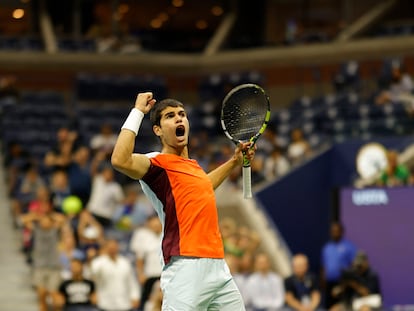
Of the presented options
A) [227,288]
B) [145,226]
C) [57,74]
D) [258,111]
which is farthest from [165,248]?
[57,74]

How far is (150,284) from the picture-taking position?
12.6m

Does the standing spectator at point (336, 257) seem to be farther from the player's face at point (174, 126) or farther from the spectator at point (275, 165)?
the player's face at point (174, 126)

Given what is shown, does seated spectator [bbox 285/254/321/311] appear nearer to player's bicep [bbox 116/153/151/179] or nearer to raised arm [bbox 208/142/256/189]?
raised arm [bbox 208/142/256/189]

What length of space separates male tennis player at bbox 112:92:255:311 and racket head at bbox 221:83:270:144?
352 millimetres

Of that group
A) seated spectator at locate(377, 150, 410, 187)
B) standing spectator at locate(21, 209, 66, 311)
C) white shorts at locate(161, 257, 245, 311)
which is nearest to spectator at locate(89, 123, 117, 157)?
standing spectator at locate(21, 209, 66, 311)

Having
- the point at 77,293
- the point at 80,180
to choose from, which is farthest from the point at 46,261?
the point at 80,180

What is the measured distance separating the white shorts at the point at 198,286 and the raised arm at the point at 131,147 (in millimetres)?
540

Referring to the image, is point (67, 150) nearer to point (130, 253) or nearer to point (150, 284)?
point (130, 253)

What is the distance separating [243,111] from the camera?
20.4 ft

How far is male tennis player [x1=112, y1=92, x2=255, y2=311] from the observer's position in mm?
5801

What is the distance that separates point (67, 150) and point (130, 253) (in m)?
3.01

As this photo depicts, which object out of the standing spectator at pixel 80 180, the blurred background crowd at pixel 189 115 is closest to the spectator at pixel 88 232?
the blurred background crowd at pixel 189 115

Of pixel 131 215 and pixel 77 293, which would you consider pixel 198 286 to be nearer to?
pixel 77 293

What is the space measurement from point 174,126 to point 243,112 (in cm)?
52
